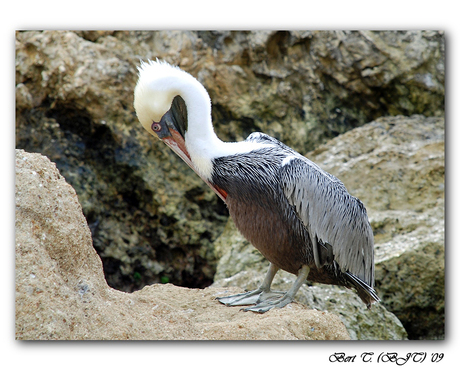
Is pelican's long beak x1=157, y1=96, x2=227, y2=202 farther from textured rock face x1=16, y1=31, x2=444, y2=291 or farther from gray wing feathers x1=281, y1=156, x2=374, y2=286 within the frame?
textured rock face x1=16, y1=31, x2=444, y2=291

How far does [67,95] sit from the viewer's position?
5250 mm

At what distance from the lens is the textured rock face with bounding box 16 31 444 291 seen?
521 centimetres

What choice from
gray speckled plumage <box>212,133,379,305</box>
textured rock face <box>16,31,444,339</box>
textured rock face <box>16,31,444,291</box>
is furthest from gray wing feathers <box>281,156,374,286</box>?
textured rock face <box>16,31,444,291</box>

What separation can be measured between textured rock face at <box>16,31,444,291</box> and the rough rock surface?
1.07 feet

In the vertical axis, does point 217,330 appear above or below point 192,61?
below

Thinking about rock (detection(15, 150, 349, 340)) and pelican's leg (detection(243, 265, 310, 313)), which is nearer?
rock (detection(15, 150, 349, 340))

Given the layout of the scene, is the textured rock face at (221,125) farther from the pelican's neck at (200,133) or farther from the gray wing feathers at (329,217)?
the pelican's neck at (200,133)

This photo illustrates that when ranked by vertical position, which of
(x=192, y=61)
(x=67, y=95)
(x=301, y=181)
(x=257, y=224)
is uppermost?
(x=192, y=61)

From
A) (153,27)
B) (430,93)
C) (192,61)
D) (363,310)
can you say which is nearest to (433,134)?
(430,93)

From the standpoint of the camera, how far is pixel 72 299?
10.1 ft

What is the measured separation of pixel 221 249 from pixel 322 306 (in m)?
1.36

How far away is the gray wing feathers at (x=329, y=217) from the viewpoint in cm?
374

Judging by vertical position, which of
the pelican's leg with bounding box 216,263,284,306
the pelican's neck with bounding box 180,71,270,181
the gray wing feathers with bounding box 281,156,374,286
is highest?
the pelican's neck with bounding box 180,71,270,181
